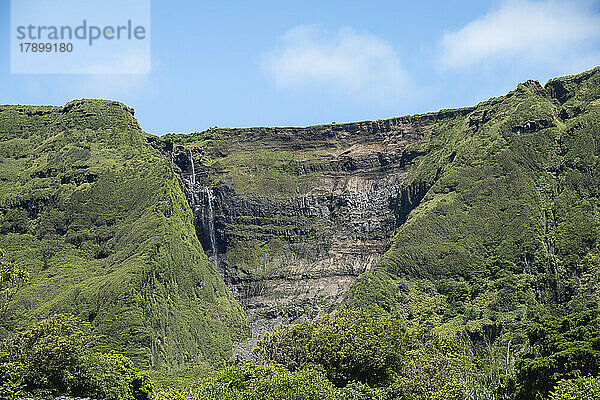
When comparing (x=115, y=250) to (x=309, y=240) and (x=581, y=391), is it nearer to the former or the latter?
(x=309, y=240)

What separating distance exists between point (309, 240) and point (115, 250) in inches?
2306

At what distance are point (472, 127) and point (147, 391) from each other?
145702 millimetres

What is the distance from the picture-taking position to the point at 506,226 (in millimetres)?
155000

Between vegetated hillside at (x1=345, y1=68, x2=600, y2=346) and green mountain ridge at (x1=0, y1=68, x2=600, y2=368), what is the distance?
41cm

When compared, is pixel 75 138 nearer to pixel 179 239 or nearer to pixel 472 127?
pixel 179 239

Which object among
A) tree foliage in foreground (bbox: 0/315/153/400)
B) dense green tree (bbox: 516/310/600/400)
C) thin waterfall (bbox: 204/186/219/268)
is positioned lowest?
dense green tree (bbox: 516/310/600/400)

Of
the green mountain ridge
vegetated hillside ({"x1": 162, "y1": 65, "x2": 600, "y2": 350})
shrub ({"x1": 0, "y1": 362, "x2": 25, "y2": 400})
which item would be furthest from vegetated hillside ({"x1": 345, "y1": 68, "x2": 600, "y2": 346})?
shrub ({"x1": 0, "y1": 362, "x2": 25, "y2": 400})

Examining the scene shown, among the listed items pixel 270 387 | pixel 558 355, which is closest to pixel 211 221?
pixel 558 355

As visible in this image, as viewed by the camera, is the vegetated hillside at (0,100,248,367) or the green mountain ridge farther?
the green mountain ridge

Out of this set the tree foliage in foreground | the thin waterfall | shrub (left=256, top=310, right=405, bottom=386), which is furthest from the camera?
the thin waterfall

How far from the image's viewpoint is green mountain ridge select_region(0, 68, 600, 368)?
449 ft

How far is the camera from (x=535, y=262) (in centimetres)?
14312

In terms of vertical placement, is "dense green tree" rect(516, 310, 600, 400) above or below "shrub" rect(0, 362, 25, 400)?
below

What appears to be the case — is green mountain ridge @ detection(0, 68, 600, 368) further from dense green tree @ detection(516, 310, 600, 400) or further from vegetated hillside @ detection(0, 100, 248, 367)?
dense green tree @ detection(516, 310, 600, 400)
